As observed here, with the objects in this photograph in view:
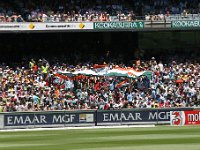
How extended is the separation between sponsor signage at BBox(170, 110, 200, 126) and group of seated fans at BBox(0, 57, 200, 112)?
10.6ft

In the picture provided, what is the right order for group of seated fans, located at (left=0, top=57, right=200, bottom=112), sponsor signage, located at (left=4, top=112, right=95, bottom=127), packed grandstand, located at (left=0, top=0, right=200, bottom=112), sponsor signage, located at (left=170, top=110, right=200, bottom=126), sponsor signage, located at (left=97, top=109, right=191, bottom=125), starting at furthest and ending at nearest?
packed grandstand, located at (left=0, top=0, right=200, bottom=112), group of seated fans, located at (left=0, top=57, right=200, bottom=112), sponsor signage, located at (left=97, top=109, right=191, bottom=125), sponsor signage, located at (left=170, top=110, right=200, bottom=126), sponsor signage, located at (left=4, top=112, right=95, bottom=127)

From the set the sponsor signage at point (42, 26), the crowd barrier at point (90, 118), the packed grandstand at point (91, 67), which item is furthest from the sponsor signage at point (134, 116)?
the sponsor signage at point (42, 26)

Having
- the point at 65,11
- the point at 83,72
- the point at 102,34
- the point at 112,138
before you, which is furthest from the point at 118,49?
the point at 112,138

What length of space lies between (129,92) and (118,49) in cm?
850

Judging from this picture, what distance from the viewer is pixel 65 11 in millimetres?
42500

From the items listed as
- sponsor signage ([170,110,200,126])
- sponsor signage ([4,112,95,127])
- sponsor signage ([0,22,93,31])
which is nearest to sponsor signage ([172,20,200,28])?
sponsor signage ([0,22,93,31])

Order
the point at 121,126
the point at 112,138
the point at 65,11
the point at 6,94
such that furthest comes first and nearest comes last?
the point at 65,11
the point at 6,94
the point at 121,126
the point at 112,138

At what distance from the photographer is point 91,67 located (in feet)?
129

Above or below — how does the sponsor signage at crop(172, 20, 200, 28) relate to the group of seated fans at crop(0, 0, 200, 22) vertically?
below

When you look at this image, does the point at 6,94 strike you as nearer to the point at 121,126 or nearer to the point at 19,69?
the point at 19,69

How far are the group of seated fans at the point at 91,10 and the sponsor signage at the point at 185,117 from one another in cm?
1163

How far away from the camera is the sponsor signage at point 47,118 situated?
3161 cm

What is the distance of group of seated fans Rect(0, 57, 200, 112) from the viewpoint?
3469cm

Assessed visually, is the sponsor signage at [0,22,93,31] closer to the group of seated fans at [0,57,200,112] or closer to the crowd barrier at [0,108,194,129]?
the group of seated fans at [0,57,200,112]
